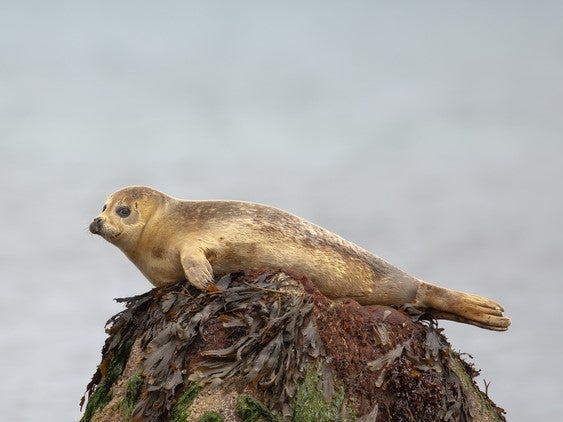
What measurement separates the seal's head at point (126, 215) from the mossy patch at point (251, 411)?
9.60 feet

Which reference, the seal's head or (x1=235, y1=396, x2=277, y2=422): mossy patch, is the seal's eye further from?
(x1=235, y1=396, x2=277, y2=422): mossy patch

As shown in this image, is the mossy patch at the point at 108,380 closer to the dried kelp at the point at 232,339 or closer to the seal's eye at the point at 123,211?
the dried kelp at the point at 232,339

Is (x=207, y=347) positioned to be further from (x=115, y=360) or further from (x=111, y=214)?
(x=111, y=214)

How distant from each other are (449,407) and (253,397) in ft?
7.33

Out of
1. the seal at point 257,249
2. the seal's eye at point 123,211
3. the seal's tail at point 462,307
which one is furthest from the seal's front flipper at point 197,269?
the seal's tail at point 462,307

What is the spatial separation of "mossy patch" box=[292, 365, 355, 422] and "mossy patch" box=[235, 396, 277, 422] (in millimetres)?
267

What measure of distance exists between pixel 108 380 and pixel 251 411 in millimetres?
2105

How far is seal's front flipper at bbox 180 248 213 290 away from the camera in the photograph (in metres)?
11.0

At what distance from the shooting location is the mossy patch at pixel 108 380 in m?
11.1

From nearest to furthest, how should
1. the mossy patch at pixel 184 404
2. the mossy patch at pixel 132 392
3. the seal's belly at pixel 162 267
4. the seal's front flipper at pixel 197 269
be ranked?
the mossy patch at pixel 184 404 < the mossy patch at pixel 132 392 < the seal's front flipper at pixel 197 269 < the seal's belly at pixel 162 267

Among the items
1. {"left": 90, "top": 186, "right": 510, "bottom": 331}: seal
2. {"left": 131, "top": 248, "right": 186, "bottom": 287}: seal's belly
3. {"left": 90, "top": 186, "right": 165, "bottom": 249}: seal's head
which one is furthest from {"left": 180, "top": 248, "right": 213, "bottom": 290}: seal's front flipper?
{"left": 90, "top": 186, "right": 165, "bottom": 249}: seal's head

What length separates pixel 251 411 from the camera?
991cm

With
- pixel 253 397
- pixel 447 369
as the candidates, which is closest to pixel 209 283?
pixel 253 397

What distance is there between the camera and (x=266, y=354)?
10.2m
